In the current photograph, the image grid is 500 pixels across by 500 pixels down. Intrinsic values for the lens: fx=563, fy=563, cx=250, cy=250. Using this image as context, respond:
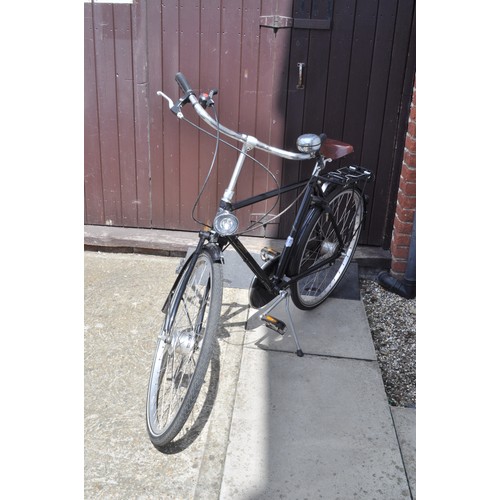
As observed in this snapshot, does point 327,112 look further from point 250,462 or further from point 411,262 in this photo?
point 250,462

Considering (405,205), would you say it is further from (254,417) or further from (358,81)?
(254,417)

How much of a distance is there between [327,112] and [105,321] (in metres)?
2.05

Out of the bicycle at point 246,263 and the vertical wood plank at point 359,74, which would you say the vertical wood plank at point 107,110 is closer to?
the bicycle at point 246,263

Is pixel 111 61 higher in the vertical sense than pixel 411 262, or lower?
higher

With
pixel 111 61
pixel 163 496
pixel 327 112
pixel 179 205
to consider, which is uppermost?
pixel 111 61

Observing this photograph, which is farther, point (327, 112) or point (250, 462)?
point (327, 112)

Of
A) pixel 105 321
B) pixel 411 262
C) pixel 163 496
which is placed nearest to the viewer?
pixel 163 496

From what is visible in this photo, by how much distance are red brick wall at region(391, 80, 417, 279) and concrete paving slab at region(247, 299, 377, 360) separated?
0.47 meters

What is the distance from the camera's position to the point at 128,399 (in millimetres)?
2811

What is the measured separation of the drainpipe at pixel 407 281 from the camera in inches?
147

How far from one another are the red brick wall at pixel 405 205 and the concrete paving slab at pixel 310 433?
108 cm

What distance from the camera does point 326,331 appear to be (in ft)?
11.2
